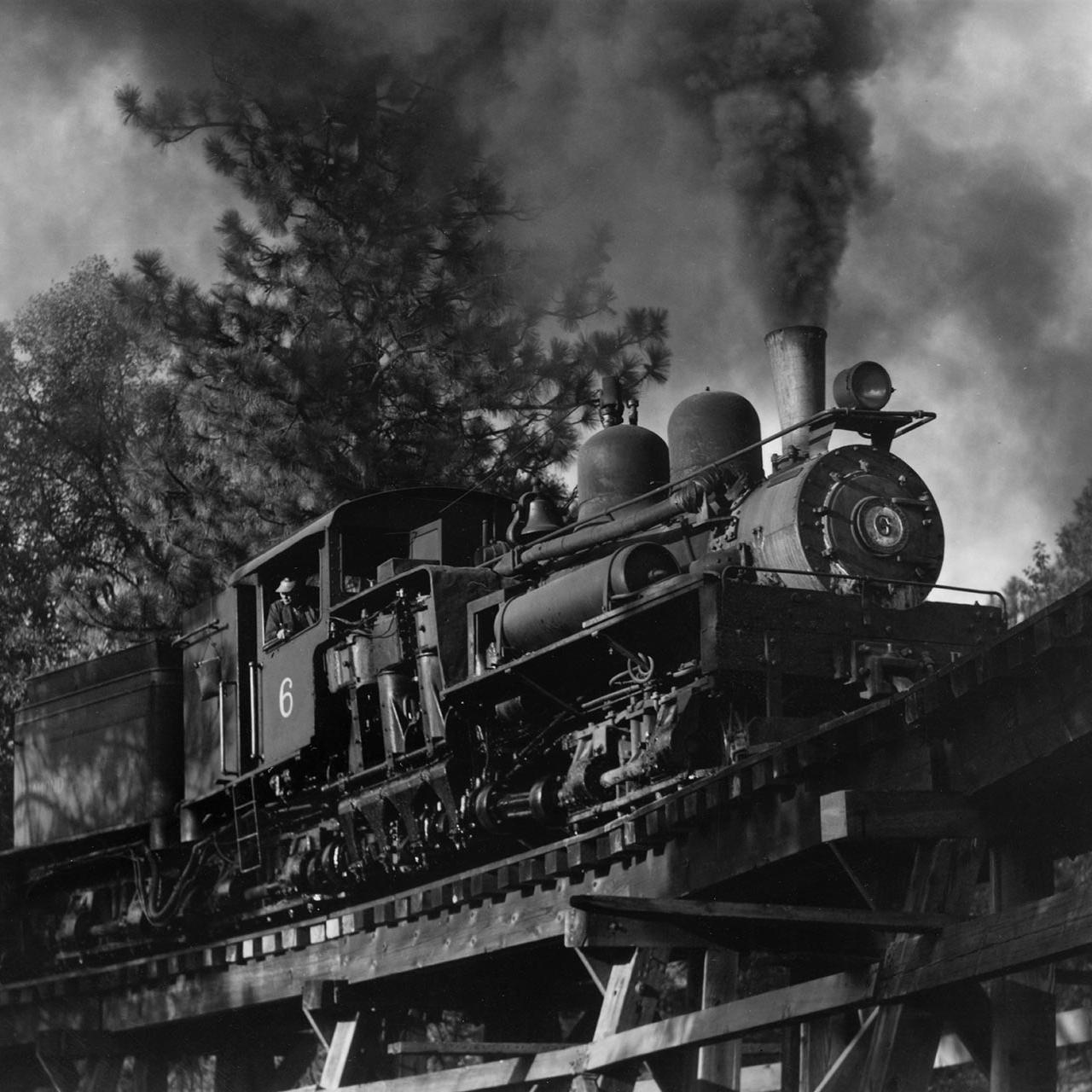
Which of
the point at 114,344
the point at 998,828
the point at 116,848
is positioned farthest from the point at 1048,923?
the point at 114,344

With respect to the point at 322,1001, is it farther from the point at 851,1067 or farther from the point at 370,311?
the point at 370,311

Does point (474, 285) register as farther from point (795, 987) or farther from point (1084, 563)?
point (795, 987)

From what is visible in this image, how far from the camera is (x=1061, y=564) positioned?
31844mm

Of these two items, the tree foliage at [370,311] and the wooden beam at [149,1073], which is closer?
the wooden beam at [149,1073]

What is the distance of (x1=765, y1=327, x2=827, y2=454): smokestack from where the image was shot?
11.9 meters

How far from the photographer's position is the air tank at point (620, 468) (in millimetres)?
12945

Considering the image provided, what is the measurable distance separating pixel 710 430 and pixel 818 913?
17.8 ft

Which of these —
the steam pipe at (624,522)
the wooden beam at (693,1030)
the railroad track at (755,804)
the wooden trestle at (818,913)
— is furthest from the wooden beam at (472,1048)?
the steam pipe at (624,522)

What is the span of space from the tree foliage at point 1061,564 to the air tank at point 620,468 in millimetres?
17991

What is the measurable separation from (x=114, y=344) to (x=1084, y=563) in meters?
16.2

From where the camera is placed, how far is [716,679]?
10.4 m

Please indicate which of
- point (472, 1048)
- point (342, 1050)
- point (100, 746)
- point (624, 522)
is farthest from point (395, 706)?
point (100, 746)

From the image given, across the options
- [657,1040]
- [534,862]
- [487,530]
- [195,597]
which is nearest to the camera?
[657,1040]

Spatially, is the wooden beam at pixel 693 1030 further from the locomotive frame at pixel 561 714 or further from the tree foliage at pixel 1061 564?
the tree foliage at pixel 1061 564
